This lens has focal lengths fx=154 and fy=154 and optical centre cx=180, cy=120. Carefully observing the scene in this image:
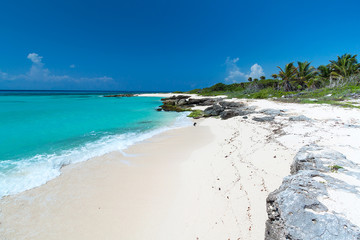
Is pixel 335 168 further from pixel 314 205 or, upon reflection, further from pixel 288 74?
pixel 288 74

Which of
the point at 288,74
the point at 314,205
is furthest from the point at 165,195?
the point at 288,74

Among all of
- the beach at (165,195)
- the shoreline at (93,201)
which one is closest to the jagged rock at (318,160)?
the beach at (165,195)

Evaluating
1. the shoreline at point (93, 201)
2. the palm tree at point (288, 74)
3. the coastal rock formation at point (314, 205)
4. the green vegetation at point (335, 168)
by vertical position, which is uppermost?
the palm tree at point (288, 74)

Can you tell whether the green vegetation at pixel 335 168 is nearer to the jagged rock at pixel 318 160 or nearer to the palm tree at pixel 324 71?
the jagged rock at pixel 318 160

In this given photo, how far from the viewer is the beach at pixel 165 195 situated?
3.75m

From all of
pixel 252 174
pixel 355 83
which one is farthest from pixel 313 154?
pixel 355 83

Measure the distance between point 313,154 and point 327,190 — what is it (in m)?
1.86

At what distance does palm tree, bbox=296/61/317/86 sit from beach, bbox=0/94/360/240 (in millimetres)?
38265

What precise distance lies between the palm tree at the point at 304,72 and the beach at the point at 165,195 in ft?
126

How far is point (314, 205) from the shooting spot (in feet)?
8.75

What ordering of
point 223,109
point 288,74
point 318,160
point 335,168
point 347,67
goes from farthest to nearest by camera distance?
1. point 288,74
2. point 347,67
3. point 223,109
4. point 318,160
5. point 335,168

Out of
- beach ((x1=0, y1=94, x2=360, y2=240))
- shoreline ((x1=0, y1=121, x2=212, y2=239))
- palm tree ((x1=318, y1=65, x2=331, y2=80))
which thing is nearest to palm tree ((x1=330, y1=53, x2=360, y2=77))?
palm tree ((x1=318, y1=65, x2=331, y2=80))

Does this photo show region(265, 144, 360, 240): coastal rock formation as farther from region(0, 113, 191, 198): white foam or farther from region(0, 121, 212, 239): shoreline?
region(0, 113, 191, 198): white foam

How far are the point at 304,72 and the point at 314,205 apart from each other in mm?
47568
